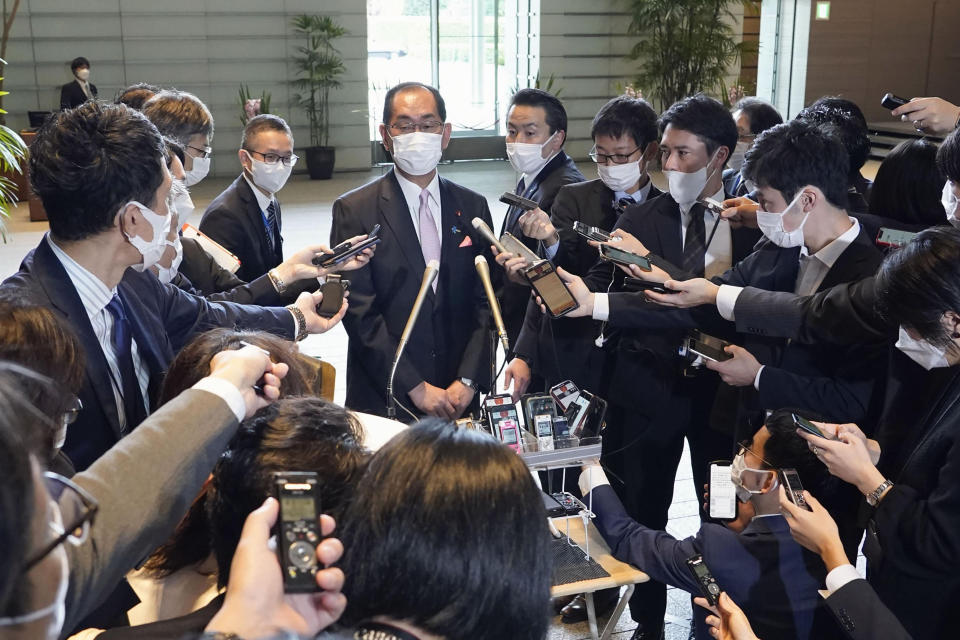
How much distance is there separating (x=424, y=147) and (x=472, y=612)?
237cm

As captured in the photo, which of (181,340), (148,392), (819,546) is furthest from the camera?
(181,340)

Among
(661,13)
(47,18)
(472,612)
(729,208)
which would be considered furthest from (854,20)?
(472,612)

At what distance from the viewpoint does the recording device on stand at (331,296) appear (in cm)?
276

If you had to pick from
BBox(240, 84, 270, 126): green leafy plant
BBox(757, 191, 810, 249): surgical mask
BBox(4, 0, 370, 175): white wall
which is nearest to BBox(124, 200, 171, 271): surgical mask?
BBox(757, 191, 810, 249): surgical mask

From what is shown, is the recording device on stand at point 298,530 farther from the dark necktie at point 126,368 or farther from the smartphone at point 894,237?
the smartphone at point 894,237

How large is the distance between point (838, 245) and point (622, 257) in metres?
0.62

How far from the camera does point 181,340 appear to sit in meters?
2.42

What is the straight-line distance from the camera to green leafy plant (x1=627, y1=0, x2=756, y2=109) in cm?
1238

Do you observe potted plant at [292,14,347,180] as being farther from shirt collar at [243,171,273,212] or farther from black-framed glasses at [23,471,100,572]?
black-framed glasses at [23,471,100,572]

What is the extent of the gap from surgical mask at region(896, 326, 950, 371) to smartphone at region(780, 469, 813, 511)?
0.37m

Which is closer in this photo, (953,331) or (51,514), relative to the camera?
(51,514)

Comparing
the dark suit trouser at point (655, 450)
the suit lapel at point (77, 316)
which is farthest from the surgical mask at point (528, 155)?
the suit lapel at point (77, 316)

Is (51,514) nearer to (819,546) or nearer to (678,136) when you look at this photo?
(819,546)

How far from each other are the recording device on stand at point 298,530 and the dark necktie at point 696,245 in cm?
204
